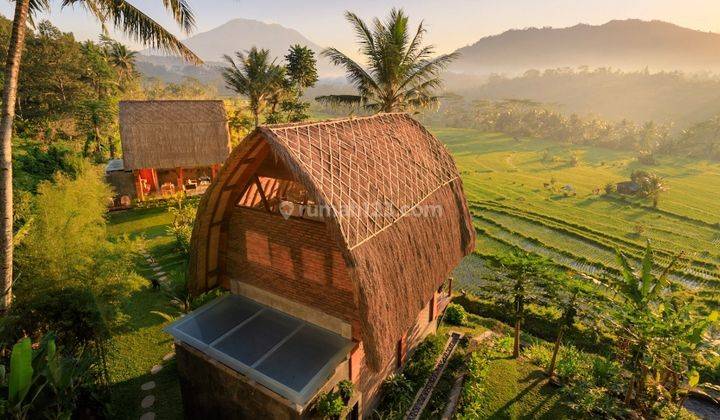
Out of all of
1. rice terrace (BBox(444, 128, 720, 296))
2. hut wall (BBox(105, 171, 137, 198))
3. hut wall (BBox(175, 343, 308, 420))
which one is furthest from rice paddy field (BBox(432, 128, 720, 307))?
hut wall (BBox(105, 171, 137, 198))

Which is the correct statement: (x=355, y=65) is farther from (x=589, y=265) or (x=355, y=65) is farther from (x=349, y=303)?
(x=589, y=265)

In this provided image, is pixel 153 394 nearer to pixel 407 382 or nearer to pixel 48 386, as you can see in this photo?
pixel 48 386

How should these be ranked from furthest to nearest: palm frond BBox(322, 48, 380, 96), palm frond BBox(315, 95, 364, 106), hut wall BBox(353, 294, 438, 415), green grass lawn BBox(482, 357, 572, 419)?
palm frond BBox(315, 95, 364, 106)
palm frond BBox(322, 48, 380, 96)
green grass lawn BBox(482, 357, 572, 419)
hut wall BBox(353, 294, 438, 415)

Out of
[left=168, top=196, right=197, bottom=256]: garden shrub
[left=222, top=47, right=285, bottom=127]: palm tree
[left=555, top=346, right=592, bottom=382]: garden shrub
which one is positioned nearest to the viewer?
[left=555, top=346, right=592, bottom=382]: garden shrub

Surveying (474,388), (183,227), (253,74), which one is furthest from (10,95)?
(253,74)

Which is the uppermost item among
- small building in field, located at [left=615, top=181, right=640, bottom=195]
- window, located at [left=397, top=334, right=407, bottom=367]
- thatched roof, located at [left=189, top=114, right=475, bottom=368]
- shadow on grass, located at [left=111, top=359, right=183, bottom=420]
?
thatched roof, located at [left=189, top=114, right=475, bottom=368]

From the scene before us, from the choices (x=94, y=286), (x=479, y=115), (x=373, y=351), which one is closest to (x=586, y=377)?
(x=373, y=351)

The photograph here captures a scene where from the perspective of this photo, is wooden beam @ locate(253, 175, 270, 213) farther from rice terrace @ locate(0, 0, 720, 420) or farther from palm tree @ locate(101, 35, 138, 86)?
palm tree @ locate(101, 35, 138, 86)

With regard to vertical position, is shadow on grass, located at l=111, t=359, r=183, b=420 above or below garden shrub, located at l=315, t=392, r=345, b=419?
below
